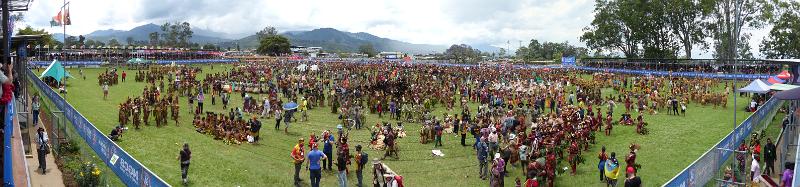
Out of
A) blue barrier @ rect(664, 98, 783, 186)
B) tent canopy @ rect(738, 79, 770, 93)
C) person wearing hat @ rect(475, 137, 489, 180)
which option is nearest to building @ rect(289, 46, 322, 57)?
person wearing hat @ rect(475, 137, 489, 180)

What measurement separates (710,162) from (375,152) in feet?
→ 36.4

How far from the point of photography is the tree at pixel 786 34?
181 ft

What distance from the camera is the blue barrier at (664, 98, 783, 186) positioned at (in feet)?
35.8

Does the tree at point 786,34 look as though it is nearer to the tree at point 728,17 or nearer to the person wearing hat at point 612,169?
the tree at point 728,17

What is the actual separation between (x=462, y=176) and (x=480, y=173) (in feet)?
1.91

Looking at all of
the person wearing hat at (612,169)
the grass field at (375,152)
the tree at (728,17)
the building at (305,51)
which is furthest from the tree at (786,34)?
the building at (305,51)

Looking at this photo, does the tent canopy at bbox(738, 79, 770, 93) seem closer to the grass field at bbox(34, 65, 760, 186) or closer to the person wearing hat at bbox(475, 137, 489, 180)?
the grass field at bbox(34, 65, 760, 186)

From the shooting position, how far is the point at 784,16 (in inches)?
2197

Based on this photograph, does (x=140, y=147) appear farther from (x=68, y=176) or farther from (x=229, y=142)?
(x=68, y=176)

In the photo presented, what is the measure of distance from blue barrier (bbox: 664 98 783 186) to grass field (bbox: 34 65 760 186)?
1.77 m

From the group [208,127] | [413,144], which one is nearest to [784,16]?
[413,144]

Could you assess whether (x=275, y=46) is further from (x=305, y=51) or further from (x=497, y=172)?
(x=497, y=172)

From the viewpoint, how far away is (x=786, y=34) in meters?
56.8

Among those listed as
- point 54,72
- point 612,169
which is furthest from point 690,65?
point 54,72
